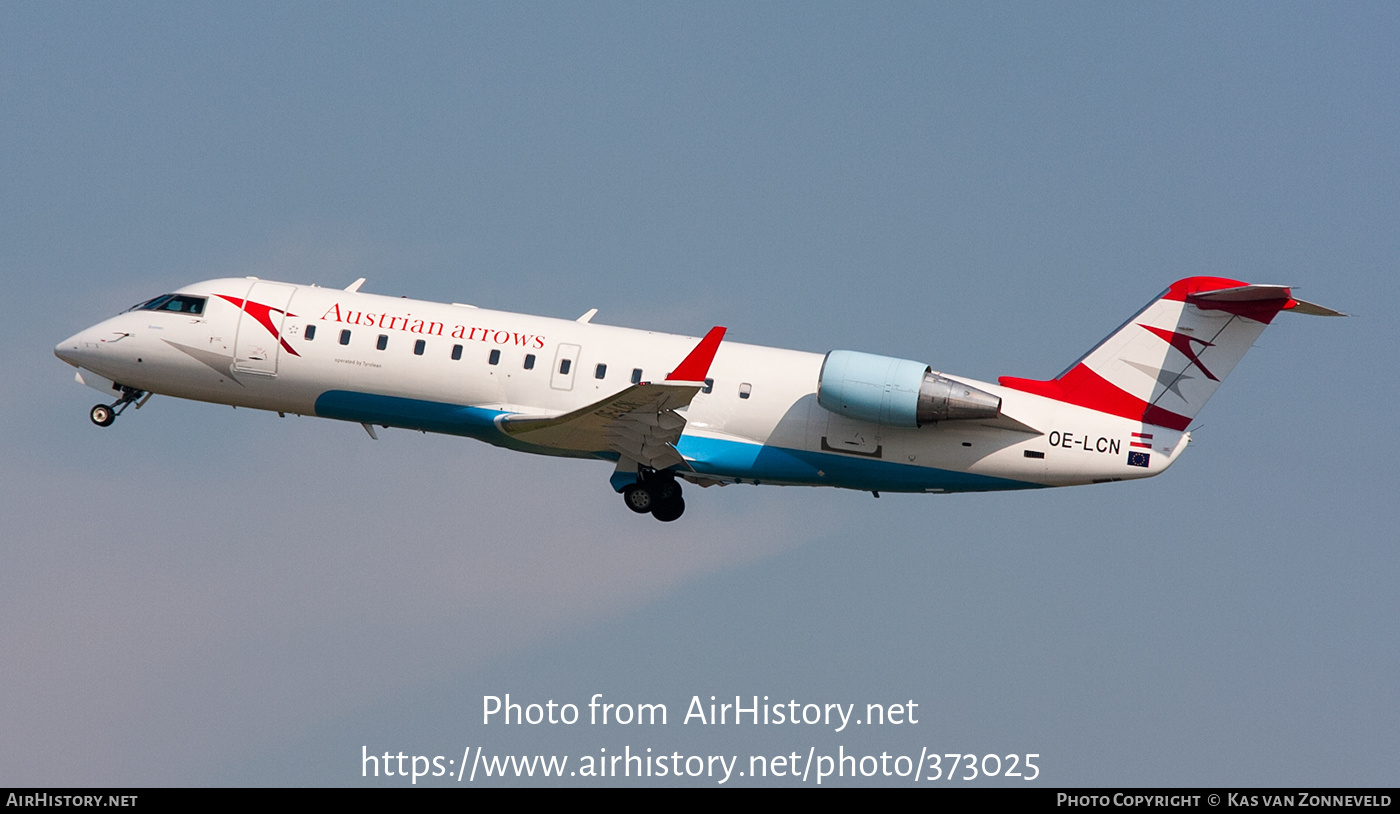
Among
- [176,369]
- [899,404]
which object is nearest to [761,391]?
[899,404]

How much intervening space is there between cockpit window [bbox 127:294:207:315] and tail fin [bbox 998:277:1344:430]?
1474 cm

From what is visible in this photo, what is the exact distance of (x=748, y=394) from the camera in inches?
1094

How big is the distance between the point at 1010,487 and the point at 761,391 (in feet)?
15.0

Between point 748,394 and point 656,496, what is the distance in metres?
2.50

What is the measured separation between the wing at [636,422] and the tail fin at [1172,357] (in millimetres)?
6119

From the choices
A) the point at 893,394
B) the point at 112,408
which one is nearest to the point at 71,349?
the point at 112,408

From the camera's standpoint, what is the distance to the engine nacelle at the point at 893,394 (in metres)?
26.8

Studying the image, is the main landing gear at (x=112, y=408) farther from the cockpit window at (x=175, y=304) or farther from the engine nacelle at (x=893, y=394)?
the engine nacelle at (x=893, y=394)

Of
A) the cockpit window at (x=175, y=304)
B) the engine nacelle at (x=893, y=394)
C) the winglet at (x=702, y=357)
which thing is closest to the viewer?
the winglet at (x=702, y=357)

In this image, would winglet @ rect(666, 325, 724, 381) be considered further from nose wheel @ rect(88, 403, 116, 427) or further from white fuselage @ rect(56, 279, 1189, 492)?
nose wheel @ rect(88, 403, 116, 427)

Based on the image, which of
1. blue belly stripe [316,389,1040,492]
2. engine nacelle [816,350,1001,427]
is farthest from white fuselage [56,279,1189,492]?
engine nacelle [816,350,1001,427]

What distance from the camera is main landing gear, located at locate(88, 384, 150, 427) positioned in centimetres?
3014

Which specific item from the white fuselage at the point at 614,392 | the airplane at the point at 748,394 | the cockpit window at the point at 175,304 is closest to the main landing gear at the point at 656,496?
the airplane at the point at 748,394

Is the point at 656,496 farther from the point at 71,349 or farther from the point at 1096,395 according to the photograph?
the point at 71,349
